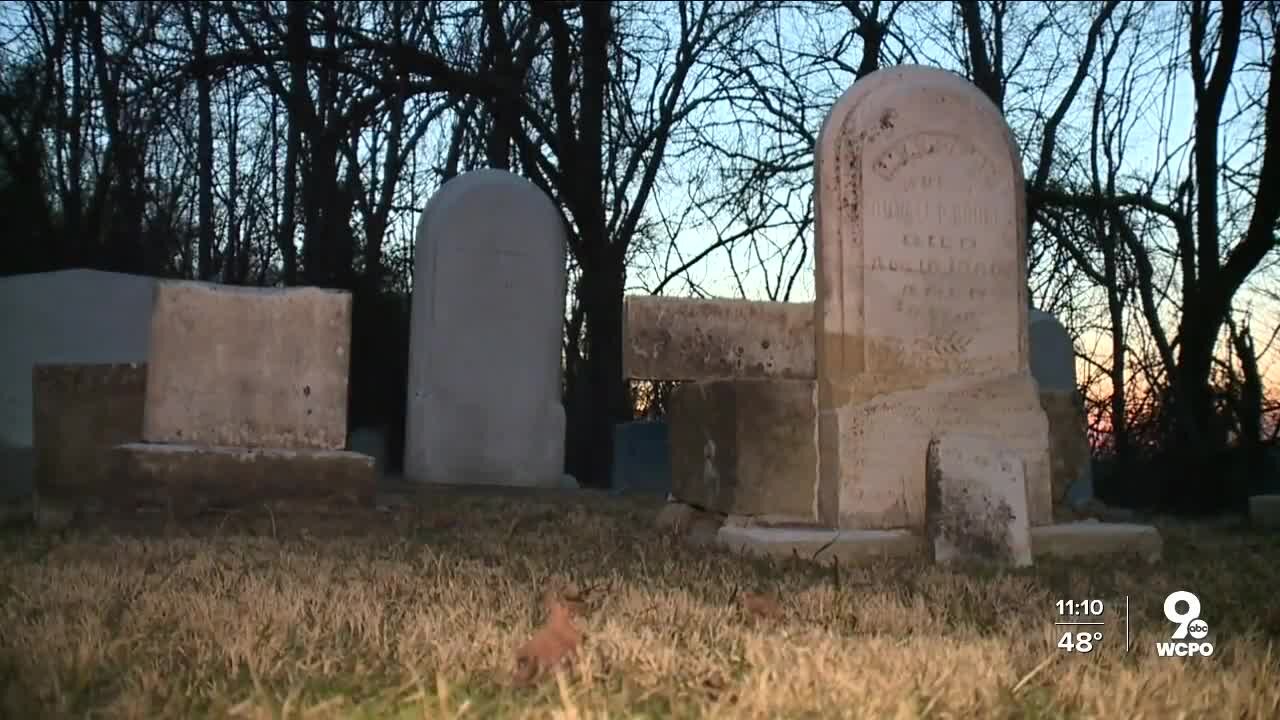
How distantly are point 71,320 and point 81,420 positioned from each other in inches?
158

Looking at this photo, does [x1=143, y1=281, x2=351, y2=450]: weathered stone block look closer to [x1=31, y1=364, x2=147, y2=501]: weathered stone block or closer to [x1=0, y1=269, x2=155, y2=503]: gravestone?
[x1=31, y1=364, x2=147, y2=501]: weathered stone block

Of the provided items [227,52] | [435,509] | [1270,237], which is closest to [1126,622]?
[435,509]

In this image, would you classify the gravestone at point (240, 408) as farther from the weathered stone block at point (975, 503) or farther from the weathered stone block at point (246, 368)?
the weathered stone block at point (975, 503)

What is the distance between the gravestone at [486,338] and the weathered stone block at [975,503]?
6074 mm

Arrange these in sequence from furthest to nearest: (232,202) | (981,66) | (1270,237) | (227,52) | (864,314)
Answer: (232,202) → (981,66) → (227,52) → (1270,237) → (864,314)

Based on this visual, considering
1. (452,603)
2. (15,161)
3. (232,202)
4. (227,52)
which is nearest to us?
(452,603)

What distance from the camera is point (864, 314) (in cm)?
514

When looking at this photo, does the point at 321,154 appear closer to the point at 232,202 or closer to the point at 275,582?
the point at 232,202

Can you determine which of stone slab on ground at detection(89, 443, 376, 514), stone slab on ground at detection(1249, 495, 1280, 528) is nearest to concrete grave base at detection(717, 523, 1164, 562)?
stone slab on ground at detection(89, 443, 376, 514)

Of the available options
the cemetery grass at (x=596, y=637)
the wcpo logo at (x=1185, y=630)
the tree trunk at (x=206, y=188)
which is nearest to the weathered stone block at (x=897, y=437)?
the cemetery grass at (x=596, y=637)

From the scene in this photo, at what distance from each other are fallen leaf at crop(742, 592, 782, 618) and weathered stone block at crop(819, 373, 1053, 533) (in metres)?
1.94

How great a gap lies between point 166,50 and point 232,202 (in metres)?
6.34

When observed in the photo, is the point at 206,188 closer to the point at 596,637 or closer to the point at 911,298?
the point at 911,298

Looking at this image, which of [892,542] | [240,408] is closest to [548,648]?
[892,542]
